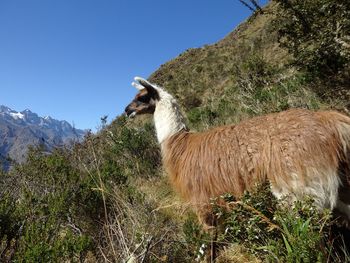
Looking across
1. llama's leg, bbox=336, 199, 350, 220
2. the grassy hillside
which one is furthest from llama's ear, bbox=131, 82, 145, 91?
llama's leg, bbox=336, 199, 350, 220

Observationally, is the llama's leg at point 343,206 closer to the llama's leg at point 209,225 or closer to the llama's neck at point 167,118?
the llama's leg at point 209,225

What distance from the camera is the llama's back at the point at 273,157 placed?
2.77 m

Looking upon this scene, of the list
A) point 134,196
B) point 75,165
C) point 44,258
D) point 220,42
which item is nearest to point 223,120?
point 75,165

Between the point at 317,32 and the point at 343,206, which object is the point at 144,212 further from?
the point at 317,32

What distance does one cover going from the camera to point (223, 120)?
28.5 ft

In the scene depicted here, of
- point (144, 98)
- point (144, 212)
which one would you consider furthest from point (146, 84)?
point (144, 212)

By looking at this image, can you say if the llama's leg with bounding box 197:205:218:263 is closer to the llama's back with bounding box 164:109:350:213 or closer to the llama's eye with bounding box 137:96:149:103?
the llama's back with bounding box 164:109:350:213

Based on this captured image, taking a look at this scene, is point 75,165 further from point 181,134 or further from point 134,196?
point 181,134

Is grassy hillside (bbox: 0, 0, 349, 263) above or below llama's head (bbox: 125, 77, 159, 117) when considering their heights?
below

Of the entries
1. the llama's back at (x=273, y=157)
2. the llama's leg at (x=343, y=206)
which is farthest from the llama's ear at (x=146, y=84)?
the llama's leg at (x=343, y=206)

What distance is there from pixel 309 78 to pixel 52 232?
15.0ft

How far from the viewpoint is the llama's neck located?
14.5ft

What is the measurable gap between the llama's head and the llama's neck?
0.18 metres

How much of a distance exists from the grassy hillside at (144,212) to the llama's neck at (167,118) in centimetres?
81
